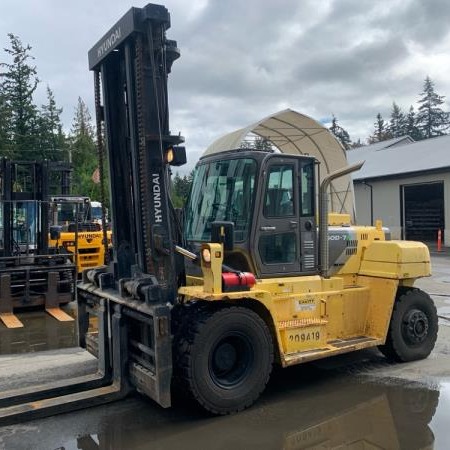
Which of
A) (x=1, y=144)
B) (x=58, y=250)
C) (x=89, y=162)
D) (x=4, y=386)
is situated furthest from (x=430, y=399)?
(x=89, y=162)

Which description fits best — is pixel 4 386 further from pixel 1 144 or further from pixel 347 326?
pixel 1 144

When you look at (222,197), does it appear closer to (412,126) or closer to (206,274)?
(206,274)

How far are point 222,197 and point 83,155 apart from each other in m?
45.5

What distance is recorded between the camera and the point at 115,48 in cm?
555

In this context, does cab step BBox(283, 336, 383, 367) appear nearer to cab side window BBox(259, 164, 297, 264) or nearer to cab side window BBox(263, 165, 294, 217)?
cab side window BBox(259, 164, 297, 264)

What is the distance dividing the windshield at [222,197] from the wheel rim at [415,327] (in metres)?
2.67

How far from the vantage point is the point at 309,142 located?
10.0m

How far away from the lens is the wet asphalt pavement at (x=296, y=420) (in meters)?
4.61

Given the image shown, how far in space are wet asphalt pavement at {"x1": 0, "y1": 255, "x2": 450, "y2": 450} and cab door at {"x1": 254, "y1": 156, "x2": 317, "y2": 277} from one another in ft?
4.36

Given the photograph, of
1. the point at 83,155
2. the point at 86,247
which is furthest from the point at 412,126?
the point at 86,247

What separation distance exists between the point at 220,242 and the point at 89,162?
45189 mm

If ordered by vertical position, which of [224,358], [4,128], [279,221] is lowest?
[224,358]

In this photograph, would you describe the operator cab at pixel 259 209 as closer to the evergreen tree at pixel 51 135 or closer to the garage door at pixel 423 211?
the garage door at pixel 423 211

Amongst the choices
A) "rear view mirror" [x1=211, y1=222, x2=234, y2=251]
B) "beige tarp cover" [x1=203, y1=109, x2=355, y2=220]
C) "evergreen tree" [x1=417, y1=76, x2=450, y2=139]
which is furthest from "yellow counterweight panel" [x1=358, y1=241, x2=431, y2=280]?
"evergreen tree" [x1=417, y1=76, x2=450, y2=139]
